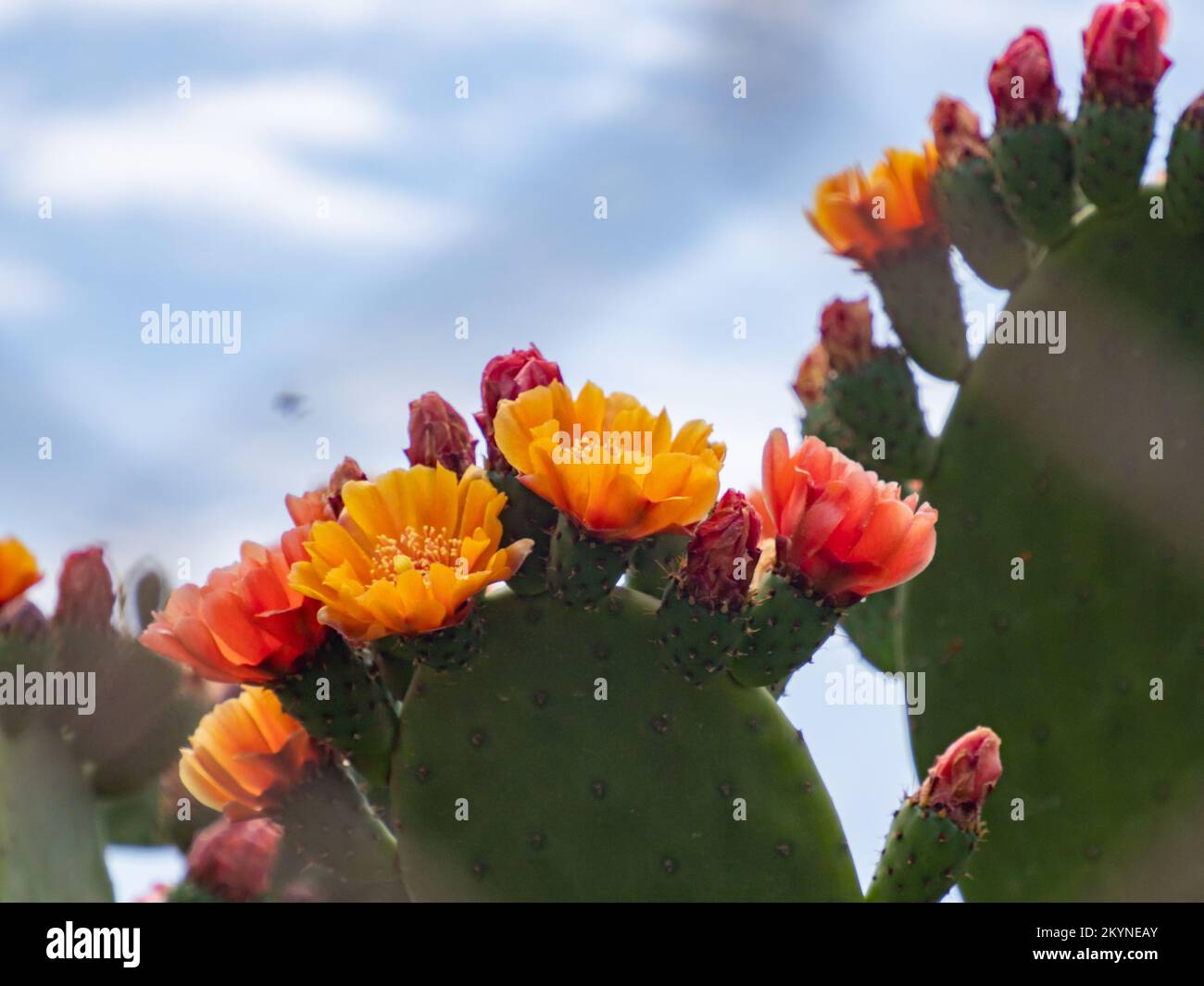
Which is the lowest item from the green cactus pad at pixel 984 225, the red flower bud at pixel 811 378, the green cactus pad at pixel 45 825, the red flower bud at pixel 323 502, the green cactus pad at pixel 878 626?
the green cactus pad at pixel 45 825

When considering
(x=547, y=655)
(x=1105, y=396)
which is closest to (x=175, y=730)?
(x=547, y=655)

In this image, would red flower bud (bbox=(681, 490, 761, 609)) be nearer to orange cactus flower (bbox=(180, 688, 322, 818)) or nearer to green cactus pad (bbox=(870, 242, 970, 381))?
orange cactus flower (bbox=(180, 688, 322, 818))

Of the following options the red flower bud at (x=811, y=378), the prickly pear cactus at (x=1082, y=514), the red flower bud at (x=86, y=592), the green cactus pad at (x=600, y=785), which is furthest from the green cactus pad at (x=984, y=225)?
the red flower bud at (x=86, y=592)

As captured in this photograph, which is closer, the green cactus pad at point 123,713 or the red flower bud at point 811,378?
the green cactus pad at point 123,713

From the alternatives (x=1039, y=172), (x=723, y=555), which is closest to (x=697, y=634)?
(x=723, y=555)

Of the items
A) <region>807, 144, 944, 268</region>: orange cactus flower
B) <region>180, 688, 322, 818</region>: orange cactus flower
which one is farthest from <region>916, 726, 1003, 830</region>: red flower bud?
<region>807, 144, 944, 268</region>: orange cactus flower

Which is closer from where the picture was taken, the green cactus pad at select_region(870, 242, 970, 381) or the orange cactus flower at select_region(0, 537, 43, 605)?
the orange cactus flower at select_region(0, 537, 43, 605)

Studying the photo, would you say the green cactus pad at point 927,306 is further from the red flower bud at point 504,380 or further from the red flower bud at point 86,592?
the red flower bud at point 86,592

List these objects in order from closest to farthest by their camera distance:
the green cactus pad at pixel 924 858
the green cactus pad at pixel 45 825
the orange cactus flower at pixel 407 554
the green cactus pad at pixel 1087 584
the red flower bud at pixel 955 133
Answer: the orange cactus flower at pixel 407 554 → the green cactus pad at pixel 924 858 → the green cactus pad at pixel 45 825 → the green cactus pad at pixel 1087 584 → the red flower bud at pixel 955 133
